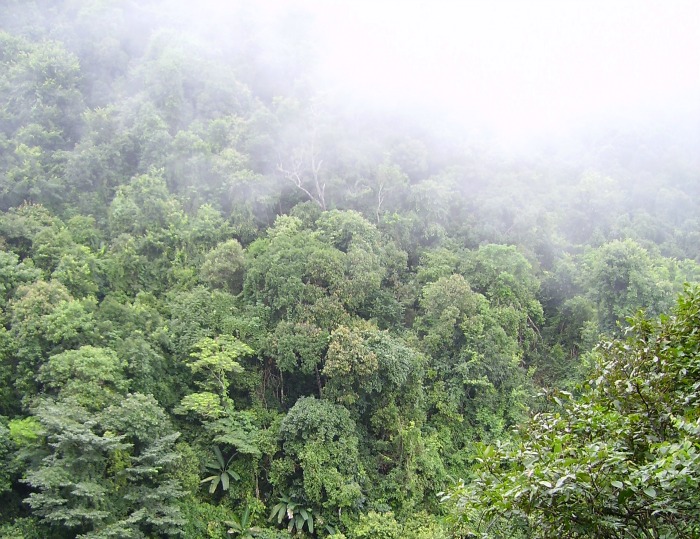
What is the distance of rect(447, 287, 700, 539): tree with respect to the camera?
2727 mm

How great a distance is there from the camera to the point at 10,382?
11062mm

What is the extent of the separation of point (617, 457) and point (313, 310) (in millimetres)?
10799

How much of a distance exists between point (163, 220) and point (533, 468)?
16.4 m

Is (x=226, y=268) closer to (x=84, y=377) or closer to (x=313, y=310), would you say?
(x=313, y=310)

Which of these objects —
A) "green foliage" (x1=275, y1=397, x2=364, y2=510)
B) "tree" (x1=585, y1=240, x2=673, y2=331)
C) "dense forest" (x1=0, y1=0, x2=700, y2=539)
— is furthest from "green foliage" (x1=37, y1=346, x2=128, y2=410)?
"tree" (x1=585, y1=240, x2=673, y2=331)

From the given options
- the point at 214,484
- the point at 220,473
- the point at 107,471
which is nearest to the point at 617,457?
the point at 107,471

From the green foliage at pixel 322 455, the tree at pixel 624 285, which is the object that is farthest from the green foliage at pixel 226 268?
the tree at pixel 624 285

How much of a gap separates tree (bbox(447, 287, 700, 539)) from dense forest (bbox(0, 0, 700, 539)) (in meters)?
0.02

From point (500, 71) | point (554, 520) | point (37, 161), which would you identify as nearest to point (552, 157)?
point (500, 71)

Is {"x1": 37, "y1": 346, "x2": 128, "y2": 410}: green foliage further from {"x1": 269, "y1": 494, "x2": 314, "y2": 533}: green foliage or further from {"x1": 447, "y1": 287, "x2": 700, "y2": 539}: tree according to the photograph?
{"x1": 447, "y1": 287, "x2": 700, "y2": 539}: tree

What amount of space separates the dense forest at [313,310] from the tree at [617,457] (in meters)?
0.02

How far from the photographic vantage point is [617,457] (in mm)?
2730

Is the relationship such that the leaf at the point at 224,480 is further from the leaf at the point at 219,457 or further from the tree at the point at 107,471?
the tree at the point at 107,471

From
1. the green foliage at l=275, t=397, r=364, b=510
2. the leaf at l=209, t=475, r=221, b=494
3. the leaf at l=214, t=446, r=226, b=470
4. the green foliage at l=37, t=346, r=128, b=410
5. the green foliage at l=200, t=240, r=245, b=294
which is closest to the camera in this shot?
the green foliage at l=37, t=346, r=128, b=410
